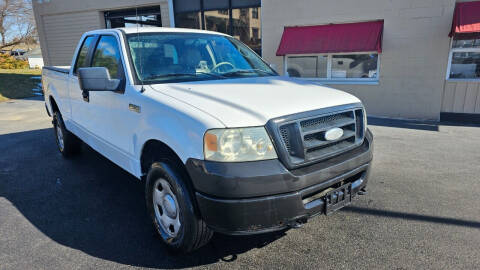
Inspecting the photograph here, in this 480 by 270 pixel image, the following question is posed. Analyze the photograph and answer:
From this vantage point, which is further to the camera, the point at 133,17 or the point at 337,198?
the point at 133,17

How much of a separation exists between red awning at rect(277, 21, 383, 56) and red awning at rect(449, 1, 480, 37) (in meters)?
1.69

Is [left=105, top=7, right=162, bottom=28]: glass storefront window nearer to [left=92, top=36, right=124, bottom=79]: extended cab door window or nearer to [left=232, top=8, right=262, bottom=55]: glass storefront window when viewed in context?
[left=232, top=8, right=262, bottom=55]: glass storefront window

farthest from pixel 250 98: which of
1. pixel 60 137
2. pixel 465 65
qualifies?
pixel 465 65

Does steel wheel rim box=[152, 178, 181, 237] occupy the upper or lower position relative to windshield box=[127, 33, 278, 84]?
lower

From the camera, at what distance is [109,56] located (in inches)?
142

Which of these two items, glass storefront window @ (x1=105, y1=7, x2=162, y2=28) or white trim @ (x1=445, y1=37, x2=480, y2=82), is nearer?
white trim @ (x1=445, y1=37, x2=480, y2=82)

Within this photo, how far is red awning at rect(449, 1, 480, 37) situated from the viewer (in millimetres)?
7527

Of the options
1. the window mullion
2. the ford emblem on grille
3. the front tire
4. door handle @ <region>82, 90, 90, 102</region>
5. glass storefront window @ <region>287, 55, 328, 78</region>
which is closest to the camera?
the front tire

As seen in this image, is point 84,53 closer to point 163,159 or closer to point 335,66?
point 163,159

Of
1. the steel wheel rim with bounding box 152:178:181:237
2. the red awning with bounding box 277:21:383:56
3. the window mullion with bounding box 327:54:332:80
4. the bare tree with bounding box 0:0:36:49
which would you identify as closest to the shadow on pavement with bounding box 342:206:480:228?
the steel wheel rim with bounding box 152:178:181:237

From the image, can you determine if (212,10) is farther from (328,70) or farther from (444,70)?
(444,70)

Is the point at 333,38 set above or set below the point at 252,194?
above

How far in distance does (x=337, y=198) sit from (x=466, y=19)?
7615 mm

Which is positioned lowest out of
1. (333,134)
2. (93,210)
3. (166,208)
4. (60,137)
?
(93,210)
